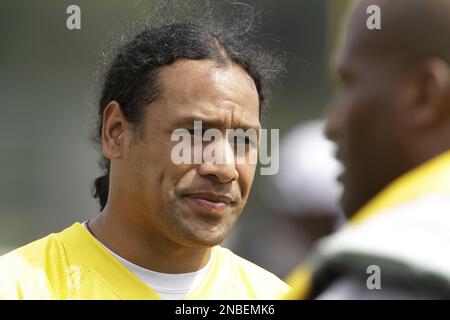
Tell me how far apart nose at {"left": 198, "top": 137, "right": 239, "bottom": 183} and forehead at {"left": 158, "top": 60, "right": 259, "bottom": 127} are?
0.10 metres

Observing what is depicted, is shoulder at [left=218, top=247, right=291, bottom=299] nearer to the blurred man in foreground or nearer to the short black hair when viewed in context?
the short black hair

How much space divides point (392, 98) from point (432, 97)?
8 cm

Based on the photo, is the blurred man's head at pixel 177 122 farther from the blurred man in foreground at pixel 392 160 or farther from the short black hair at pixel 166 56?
the blurred man in foreground at pixel 392 160

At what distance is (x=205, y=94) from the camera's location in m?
2.40

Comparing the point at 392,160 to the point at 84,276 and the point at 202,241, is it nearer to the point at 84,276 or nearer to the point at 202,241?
the point at 202,241

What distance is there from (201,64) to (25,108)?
4.21m

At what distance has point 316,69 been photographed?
728 cm

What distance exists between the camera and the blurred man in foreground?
103 cm

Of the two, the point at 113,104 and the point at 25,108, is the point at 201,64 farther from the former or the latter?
the point at 25,108

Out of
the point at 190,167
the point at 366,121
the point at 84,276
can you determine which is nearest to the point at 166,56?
the point at 190,167

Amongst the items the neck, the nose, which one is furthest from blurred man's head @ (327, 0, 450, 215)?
the neck

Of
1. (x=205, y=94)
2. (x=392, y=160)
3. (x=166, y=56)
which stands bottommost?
(x=392, y=160)

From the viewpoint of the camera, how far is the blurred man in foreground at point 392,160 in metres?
1.03
